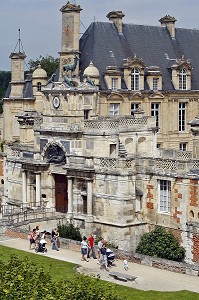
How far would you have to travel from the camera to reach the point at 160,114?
193 feet

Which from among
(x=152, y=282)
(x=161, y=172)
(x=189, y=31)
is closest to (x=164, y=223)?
(x=161, y=172)

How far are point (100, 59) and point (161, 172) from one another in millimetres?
16191

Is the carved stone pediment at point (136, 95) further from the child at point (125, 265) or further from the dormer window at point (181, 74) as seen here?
the child at point (125, 265)

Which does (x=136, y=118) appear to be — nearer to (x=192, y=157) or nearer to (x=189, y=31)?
(x=192, y=157)

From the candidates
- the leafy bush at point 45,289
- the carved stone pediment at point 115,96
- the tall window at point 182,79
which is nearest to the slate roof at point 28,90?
the carved stone pediment at point 115,96

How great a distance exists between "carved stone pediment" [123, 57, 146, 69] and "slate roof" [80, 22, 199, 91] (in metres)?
0.66

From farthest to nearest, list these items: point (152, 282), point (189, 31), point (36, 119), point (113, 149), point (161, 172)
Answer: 1. point (189, 31)
2. point (36, 119)
3. point (113, 149)
4. point (161, 172)
5. point (152, 282)

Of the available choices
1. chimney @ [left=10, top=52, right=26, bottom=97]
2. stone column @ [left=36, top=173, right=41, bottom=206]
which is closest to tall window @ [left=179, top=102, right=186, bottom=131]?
chimney @ [left=10, top=52, right=26, bottom=97]

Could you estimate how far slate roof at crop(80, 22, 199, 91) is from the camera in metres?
57.5

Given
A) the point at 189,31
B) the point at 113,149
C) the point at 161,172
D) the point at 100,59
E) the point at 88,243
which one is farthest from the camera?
the point at 189,31

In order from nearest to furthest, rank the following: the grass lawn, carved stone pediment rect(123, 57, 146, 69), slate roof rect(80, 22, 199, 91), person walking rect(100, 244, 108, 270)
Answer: the grass lawn, person walking rect(100, 244, 108, 270), carved stone pediment rect(123, 57, 146, 69), slate roof rect(80, 22, 199, 91)

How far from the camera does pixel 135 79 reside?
189ft

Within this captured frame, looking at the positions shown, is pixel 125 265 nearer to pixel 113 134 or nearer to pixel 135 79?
pixel 113 134

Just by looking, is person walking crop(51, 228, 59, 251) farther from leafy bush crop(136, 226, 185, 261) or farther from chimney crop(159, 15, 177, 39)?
chimney crop(159, 15, 177, 39)
